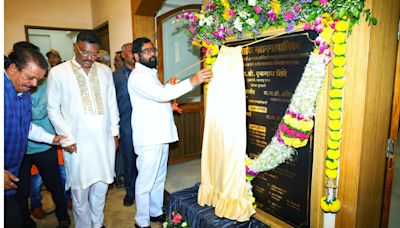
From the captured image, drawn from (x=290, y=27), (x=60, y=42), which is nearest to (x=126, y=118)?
(x=290, y=27)

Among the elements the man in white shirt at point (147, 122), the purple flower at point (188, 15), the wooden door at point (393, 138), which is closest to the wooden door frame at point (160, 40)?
the man in white shirt at point (147, 122)

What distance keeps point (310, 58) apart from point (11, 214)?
71.2 inches

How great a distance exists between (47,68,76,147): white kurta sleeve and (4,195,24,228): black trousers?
0.70m

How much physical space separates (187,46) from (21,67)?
9.78ft

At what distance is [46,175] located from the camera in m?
2.39

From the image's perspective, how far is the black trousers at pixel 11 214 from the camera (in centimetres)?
134

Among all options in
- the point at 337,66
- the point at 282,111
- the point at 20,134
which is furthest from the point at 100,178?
the point at 337,66

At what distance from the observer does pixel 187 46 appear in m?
4.29

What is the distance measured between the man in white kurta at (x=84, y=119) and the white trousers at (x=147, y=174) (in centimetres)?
26

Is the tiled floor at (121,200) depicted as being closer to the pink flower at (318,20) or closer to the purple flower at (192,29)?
the purple flower at (192,29)

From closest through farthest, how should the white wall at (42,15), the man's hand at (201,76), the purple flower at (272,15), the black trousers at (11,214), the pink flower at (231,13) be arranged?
the black trousers at (11,214) → the purple flower at (272,15) → the pink flower at (231,13) → the man's hand at (201,76) → the white wall at (42,15)

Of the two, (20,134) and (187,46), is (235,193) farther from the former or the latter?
(187,46)

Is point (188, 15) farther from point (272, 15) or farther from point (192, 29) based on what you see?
point (272, 15)

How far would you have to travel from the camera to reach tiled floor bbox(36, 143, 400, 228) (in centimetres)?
265
